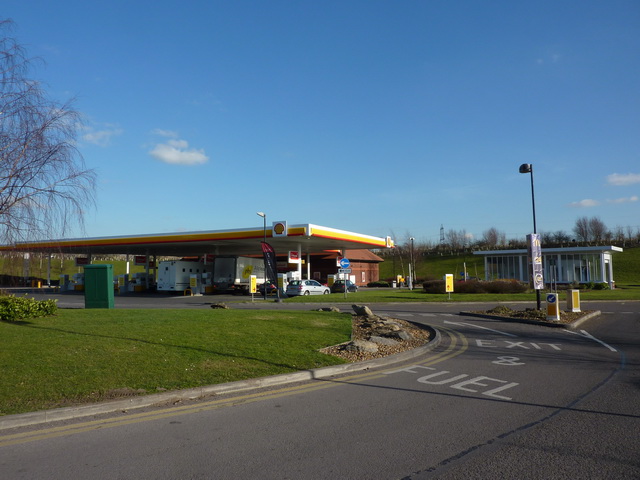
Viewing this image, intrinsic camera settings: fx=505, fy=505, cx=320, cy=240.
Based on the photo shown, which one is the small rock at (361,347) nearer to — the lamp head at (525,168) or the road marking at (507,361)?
the road marking at (507,361)

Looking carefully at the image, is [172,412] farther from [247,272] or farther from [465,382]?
[247,272]

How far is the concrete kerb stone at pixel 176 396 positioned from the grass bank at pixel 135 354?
261 millimetres

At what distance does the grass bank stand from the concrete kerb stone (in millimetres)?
261

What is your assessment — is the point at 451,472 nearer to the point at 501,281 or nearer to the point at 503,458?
the point at 503,458

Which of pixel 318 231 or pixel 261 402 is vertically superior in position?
pixel 318 231

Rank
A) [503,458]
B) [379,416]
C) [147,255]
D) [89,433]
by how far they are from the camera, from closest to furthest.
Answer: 1. [503,458]
2. [89,433]
3. [379,416]
4. [147,255]

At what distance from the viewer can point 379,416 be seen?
266 inches

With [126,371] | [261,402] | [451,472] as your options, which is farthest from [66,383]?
[451,472]

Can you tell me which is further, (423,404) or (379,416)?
(423,404)

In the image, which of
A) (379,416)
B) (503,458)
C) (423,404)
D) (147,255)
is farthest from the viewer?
(147,255)

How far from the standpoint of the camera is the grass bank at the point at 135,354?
7559 mm

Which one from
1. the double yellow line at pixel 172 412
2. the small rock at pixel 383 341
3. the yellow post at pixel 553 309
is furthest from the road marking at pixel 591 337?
the double yellow line at pixel 172 412

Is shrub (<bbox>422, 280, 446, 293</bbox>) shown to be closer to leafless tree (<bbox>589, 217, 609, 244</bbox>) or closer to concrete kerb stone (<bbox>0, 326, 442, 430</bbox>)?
concrete kerb stone (<bbox>0, 326, 442, 430</bbox>)

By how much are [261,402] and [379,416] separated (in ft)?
6.08
